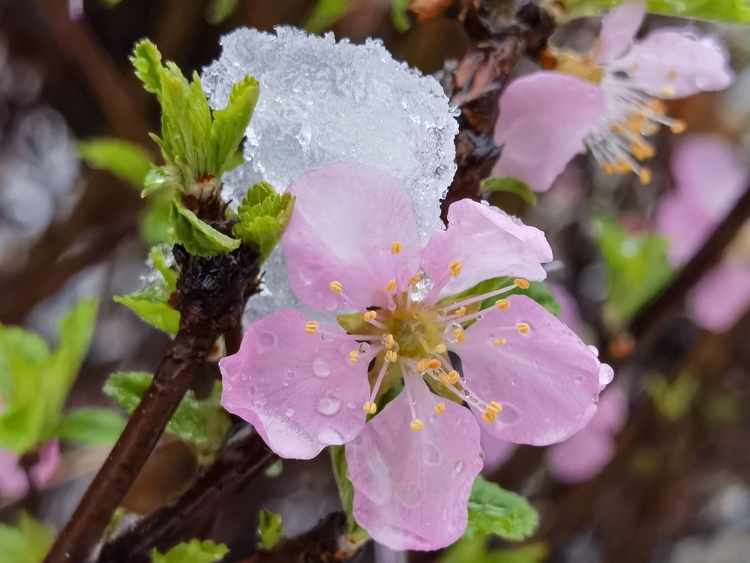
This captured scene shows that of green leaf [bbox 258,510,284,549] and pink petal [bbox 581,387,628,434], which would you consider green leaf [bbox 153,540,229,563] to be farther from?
pink petal [bbox 581,387,628,434]

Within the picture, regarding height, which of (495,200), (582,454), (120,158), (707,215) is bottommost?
(582,454)

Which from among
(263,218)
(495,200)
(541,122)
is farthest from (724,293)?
(263,218)

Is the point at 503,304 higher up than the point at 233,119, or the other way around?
the point at 233,119

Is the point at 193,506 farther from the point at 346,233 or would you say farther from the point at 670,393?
the point at 670,393

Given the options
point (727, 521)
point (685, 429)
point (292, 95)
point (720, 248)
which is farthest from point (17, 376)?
point (727, 521)

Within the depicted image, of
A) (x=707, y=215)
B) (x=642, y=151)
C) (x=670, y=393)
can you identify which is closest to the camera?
(x=642, y=151)

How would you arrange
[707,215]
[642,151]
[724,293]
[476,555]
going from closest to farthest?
[642,151], [476,555], [707,215], [724,293]

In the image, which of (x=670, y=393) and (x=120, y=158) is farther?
(x=670, y=393)

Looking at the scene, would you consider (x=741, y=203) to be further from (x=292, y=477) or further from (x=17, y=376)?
(x=292, y=477)
